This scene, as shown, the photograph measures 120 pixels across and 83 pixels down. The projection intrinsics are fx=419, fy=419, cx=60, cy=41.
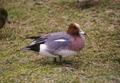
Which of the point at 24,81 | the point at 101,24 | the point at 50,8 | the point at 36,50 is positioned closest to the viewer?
the point at 24,81

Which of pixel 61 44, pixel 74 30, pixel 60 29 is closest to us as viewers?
pixel 61 44

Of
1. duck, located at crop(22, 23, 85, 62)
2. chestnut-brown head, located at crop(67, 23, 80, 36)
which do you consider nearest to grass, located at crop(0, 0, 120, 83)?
duck, located at crop(22, 23, 85, 62)

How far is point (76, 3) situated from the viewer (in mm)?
9242

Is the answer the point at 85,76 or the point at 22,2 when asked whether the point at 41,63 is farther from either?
the point at 22,2

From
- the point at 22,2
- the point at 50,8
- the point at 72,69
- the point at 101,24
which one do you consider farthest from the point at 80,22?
the point at 72,69

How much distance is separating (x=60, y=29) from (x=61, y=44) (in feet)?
6.87

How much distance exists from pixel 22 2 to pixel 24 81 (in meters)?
4.39

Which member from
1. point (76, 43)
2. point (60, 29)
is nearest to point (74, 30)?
point (76, 43)

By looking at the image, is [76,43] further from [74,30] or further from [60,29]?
[60,29]

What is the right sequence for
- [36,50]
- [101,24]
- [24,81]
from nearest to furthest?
A: [24,81], [36,50], [101,24]

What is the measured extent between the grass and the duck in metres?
0.22

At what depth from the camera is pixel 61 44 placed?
18.4ft

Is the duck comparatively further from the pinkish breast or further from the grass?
the grass

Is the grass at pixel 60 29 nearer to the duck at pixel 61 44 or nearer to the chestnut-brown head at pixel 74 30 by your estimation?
the duck at pixel 61 44
